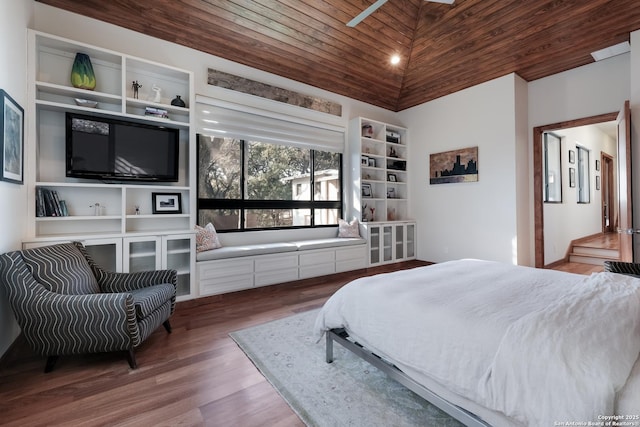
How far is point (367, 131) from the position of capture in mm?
5172

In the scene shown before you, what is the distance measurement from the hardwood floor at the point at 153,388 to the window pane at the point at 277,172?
2161mm

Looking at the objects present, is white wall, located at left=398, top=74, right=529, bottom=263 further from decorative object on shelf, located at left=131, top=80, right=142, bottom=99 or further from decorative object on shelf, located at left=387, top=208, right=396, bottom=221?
decorative object on shelf, located at left=131, top=80, right=142, bottom=99

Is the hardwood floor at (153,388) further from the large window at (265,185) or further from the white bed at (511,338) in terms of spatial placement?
the large window at (265,185)

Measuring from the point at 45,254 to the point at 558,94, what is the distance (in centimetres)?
615

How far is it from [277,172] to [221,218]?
1113 millimetres

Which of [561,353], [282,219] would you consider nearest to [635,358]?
[561,353]

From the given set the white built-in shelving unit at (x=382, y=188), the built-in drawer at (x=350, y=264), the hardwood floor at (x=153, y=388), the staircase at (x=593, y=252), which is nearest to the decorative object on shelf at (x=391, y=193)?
the white built-in shelving unit at (x=382, y=188)

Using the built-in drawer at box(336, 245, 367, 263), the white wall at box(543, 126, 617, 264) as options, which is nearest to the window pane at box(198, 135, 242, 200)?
the built-in drawer at box(336, 245, 367, 263)

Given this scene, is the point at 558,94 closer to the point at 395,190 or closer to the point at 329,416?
the point at 395,190

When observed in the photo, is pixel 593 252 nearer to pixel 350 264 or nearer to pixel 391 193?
pixel 391 193

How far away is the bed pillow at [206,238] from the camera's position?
332 cm

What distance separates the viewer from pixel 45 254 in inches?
77.9

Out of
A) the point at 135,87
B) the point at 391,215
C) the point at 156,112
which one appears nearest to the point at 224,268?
the point at 156,112

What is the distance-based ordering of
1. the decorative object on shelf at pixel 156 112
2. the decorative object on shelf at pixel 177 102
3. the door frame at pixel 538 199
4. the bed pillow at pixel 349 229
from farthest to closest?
1. the bed pillow at pixel 349 229
2. the door frame at pixel 538 199
3. the decorative object on shelf at pixel 177 102
4. the decorative object on shelf at pixel 156 112
